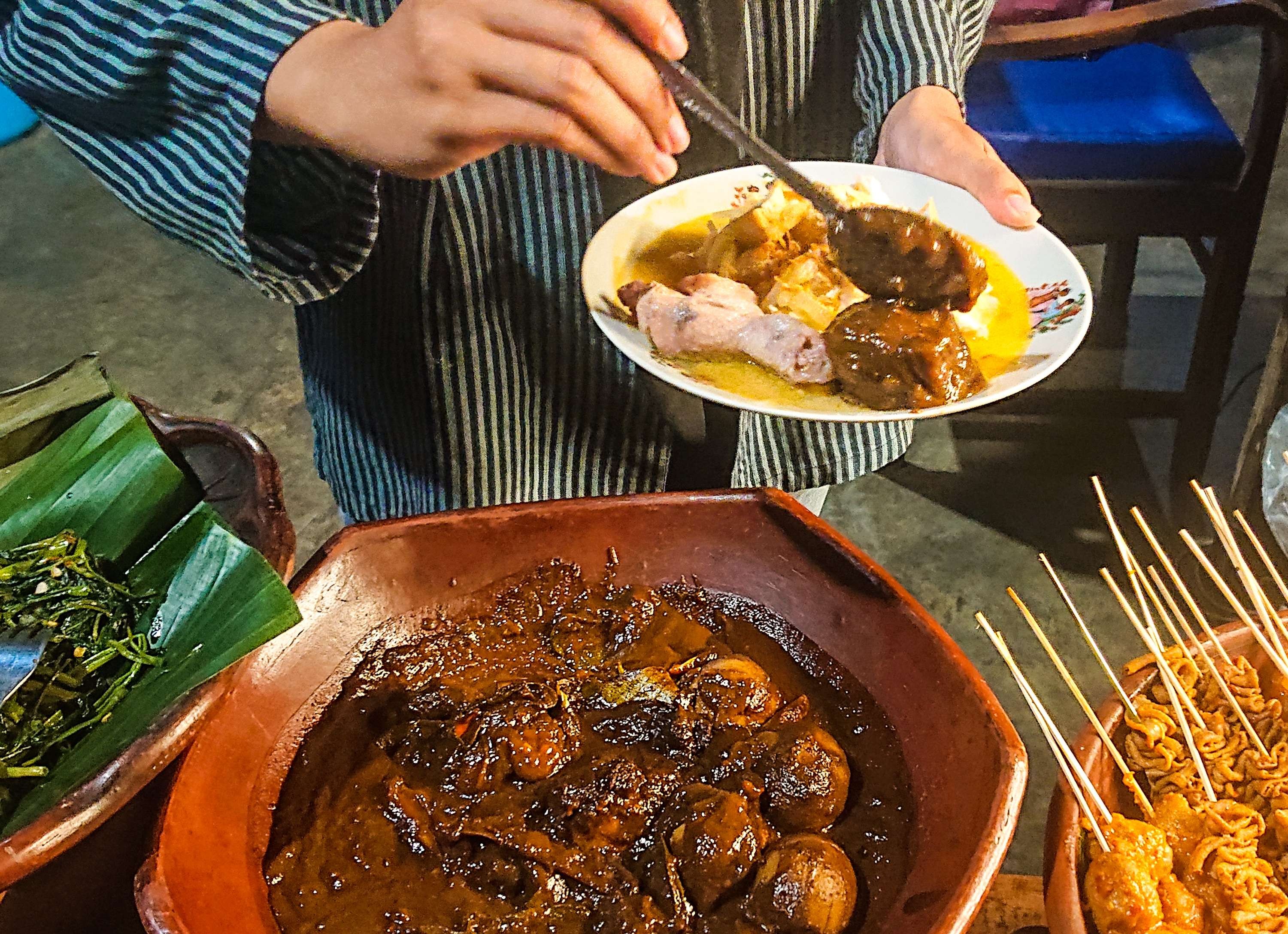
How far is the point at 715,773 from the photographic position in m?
1.10

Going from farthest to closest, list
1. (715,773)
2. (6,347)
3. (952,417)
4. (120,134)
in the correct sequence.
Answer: (6,347)
(952,417)
(120,134)
(715,773)

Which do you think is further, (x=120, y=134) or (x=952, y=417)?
(x=952, y=417)

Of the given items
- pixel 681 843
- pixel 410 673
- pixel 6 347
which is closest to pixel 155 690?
pixel 410 673

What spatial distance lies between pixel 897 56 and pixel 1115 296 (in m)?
2.23

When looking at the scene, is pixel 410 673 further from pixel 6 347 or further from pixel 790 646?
pixel 6 347

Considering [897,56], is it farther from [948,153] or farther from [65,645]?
[65,645]

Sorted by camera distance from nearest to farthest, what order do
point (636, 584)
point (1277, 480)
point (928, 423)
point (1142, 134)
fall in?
point (636, 584)
point (1277, 480)
point (1142, 134)
point (928, 423)

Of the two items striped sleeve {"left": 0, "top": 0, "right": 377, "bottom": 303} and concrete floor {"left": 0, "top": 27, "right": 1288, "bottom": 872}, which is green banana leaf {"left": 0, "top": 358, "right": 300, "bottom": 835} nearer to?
striped sleeve {"left": 0, "top": 0, "right": 377, "bottom": 303}

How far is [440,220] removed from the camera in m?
1.48

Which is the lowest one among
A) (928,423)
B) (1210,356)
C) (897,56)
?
(928,423)

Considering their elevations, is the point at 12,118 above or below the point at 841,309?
below

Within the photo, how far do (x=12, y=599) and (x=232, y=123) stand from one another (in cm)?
63

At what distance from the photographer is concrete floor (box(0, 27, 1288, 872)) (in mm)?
2898

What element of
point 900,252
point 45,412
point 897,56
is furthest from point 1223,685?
point 45,412
